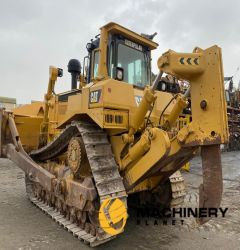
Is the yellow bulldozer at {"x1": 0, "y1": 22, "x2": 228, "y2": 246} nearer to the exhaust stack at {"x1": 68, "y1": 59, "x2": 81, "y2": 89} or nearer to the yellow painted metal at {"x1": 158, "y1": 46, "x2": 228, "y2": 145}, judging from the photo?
the yellow painted metal at {"x1": 158, "y1": 46, "x2": 228, "y2": 145}

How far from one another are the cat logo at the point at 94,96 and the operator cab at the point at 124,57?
565mm

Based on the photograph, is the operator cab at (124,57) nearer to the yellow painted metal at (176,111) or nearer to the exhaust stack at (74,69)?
the yellow painted metal at (176,111)

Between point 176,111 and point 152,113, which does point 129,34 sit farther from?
point 176,111

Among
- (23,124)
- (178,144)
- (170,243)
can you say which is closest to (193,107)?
(178,144)

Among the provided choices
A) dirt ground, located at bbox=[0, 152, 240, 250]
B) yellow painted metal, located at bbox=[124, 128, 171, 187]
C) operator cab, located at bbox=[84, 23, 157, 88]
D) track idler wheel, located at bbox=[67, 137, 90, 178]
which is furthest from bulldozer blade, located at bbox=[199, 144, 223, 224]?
operator cab, located at bbox=[84, 23, 157, 88]

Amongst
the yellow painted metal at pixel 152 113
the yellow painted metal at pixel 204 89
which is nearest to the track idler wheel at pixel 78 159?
the yellow painted metal at pixel 152 113

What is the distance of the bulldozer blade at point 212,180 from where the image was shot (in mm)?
3021

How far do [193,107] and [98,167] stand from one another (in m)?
1.40

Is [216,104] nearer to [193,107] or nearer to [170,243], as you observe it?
[193,107]

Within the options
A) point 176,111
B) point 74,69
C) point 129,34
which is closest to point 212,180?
point 176,111

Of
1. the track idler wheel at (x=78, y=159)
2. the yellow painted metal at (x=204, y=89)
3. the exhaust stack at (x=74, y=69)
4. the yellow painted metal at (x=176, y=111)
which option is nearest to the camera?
the yellow painted metal at (x=204, y=89)

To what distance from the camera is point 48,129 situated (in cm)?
605

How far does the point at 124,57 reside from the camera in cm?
473

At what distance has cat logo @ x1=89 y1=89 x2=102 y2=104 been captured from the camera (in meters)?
3.91
